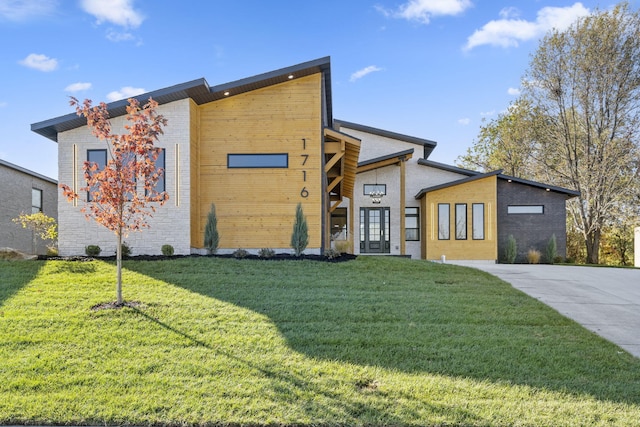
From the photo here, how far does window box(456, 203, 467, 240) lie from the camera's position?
62.3ft

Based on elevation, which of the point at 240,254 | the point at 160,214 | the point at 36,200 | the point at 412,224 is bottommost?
the point at 240,254

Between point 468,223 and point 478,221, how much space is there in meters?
0.40

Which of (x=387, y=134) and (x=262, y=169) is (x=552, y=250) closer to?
(x=387, y=134)

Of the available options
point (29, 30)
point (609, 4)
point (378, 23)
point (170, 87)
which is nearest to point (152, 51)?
point (170, 87)

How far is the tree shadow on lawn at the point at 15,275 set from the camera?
25.9ft

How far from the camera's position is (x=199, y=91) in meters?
12.1

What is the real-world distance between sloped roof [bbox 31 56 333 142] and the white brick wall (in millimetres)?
369

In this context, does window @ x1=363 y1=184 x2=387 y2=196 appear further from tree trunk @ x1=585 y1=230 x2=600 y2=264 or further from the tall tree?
tree trunk @ x1=585 y1=230 x2=600 y2=264

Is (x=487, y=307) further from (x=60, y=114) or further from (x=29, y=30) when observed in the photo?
(x=29, y=30)

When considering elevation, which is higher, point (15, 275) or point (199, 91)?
point (199, 91)

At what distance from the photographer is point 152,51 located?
12.8 m

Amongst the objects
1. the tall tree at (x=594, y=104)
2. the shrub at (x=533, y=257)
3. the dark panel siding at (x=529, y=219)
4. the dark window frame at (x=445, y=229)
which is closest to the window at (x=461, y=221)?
the dark window frame at (x=445, y=229)

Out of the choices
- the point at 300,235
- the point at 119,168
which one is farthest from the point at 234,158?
the point at 119,168

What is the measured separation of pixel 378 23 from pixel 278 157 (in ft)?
16.2
